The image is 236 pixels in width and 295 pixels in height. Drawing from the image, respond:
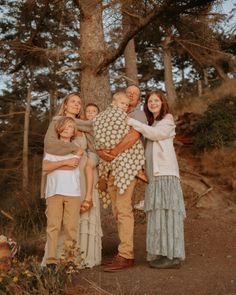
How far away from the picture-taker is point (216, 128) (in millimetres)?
12453

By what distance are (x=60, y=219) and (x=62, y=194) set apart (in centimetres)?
29

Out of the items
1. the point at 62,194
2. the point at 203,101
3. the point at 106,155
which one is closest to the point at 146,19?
the point at 106,155

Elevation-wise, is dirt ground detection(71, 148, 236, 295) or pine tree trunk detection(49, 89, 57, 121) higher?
pine tree trunk detection(49, 89, 57, 121)

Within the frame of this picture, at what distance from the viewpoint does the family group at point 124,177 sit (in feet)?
17.5

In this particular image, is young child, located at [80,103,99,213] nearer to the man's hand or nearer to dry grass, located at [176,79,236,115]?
the man's hand

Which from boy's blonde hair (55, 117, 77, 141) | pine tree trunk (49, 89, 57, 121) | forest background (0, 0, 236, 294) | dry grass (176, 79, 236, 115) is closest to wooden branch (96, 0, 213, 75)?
forest background (0, 0, 236, 294)

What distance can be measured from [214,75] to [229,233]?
78.0 feet

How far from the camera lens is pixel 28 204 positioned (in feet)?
32.9

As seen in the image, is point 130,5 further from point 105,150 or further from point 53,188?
point 53,188

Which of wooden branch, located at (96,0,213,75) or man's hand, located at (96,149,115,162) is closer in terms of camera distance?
man's hand, located at (96,149,115,162)

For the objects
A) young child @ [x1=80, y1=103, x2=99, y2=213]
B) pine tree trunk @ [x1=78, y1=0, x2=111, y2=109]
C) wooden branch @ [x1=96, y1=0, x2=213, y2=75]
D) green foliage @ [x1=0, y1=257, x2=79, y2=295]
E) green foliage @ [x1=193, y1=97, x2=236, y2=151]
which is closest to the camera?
green foliage @ [x1=0, y1=257, x2=79, y2=295]

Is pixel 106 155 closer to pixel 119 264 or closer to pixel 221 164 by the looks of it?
pixel 119 264

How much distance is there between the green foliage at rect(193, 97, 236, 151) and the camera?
483 inches

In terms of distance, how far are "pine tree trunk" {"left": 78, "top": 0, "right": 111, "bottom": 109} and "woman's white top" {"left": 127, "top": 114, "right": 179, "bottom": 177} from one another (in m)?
2.55
